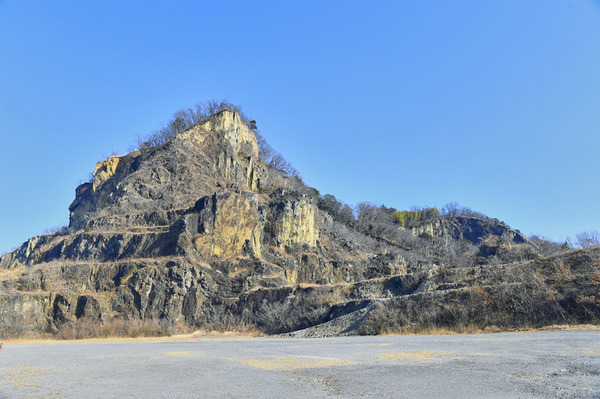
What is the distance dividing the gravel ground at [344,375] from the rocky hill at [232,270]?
8.75 metres

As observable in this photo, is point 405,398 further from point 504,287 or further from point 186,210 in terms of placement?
point 186,210

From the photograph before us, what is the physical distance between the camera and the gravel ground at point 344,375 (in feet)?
23.7

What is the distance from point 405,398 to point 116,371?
713cm

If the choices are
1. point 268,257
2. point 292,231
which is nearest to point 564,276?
point 268,257

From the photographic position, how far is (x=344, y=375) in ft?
28.8

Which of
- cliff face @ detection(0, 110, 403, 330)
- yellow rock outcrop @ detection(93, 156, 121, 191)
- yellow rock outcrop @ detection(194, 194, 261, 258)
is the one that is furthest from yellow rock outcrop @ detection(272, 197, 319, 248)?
yellow rock outcrop @ detection(93, 156, 121, 191)

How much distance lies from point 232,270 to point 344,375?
34735 mm

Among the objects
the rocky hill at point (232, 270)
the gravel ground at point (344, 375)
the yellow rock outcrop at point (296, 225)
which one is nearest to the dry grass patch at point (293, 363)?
the gravel ground at point (344, 375)

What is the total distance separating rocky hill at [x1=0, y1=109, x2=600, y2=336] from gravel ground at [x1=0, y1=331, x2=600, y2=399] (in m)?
8.75

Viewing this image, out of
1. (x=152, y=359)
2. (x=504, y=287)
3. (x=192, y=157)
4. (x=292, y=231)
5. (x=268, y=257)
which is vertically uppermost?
(x=192, y=157)

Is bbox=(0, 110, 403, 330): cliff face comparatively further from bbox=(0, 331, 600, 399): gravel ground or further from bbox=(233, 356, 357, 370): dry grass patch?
bbox=(233, 356, 357, 370): dry grass patch

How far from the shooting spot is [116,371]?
1045 centimetres

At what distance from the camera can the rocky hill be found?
831 inches

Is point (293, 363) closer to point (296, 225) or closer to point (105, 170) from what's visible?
point (296, 225)
